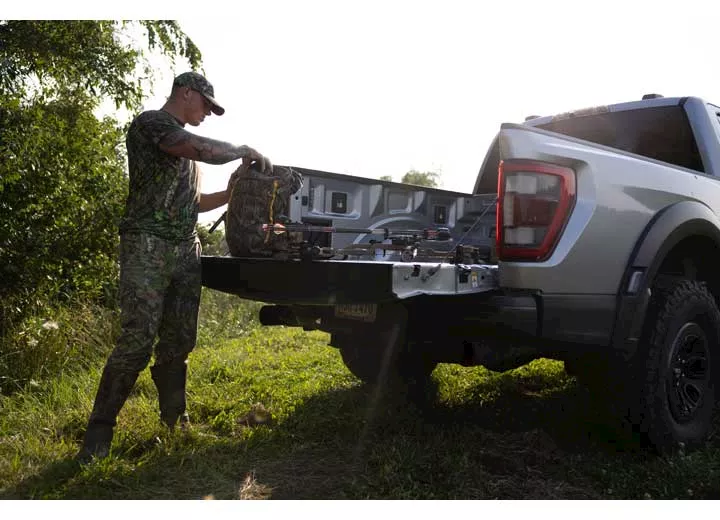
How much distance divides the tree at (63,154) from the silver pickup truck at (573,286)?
2474mm

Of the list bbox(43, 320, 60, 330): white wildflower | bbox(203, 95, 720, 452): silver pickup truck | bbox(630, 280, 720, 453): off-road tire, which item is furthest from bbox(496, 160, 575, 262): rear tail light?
bbox(43, 320, 60, 330): white wildflower

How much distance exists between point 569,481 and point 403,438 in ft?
2.83

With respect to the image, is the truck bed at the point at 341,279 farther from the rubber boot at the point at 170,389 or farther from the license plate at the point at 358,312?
the rubber boot at the point at 170,389

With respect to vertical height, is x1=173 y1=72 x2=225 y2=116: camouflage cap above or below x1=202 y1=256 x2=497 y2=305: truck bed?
above

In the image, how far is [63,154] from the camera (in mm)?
5363

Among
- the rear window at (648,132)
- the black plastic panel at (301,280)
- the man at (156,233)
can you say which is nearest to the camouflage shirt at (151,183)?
the man at (156,233)

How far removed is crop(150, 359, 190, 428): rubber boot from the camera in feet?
11.7

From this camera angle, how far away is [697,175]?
11.9ft

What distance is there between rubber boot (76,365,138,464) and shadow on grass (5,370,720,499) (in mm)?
117

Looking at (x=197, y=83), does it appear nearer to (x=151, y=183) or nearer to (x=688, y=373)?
(x=151, y=183)

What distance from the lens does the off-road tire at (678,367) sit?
320 centimetres

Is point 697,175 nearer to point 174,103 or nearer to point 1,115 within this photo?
point 174,103

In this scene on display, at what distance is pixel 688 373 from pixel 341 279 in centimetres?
209

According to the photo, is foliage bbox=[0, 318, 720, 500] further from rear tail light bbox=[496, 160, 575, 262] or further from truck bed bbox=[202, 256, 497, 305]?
rear tail light bbox=[496, 160, 575, 262]
